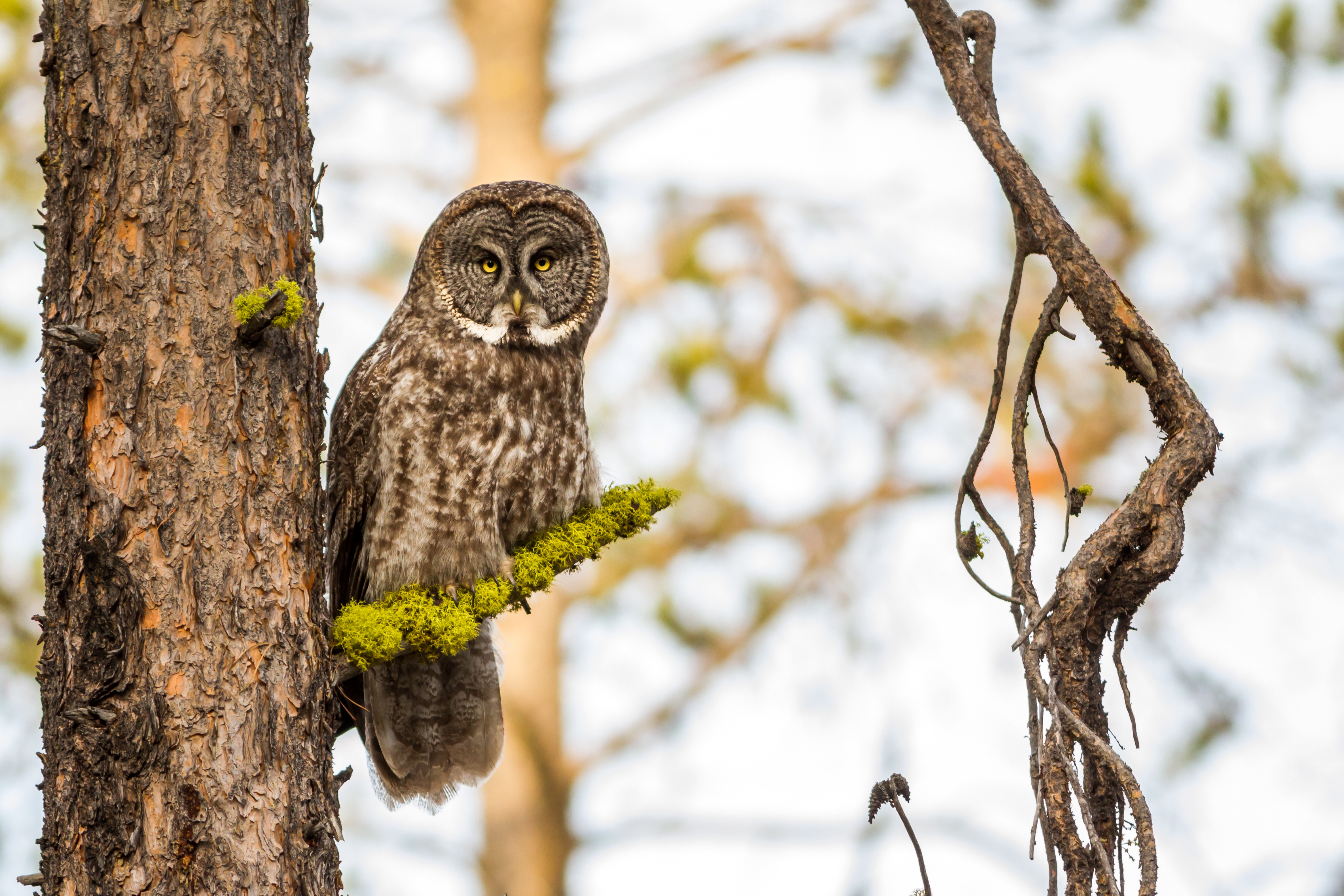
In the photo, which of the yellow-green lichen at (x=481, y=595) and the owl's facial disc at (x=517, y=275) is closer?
the yellow-green lichen at (x=481, y=595)

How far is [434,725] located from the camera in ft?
11.7

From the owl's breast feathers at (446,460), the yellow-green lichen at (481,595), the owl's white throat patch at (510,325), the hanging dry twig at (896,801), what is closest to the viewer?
the hanging dry twig at (896,801)

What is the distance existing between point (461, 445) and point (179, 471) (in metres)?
0.97

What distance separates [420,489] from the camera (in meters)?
3.28

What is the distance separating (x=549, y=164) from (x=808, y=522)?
3269mm

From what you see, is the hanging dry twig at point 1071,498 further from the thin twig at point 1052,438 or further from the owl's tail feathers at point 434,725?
the owl's tail feathers at point 434,725

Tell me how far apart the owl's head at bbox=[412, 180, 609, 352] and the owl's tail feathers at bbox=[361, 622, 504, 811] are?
33.5 inches

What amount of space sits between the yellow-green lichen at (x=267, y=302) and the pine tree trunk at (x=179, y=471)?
0.05 m

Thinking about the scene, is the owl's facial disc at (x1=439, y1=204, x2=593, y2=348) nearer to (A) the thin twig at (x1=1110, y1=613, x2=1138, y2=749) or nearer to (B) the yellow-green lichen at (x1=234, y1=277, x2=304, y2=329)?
(B) the yellow-green lichen at (x1=234, y1=277, x2=304, y2=329)

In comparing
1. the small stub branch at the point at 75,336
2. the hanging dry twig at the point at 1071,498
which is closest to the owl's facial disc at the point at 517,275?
the small stub branch at the point at 75,336

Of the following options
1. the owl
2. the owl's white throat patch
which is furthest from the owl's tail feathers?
the owl's white throat patch

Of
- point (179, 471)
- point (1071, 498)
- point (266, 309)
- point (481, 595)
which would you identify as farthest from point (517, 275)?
point (1071, 498)

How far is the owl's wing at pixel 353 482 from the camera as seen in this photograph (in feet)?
10.9

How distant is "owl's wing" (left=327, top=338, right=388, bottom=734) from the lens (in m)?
3.33
